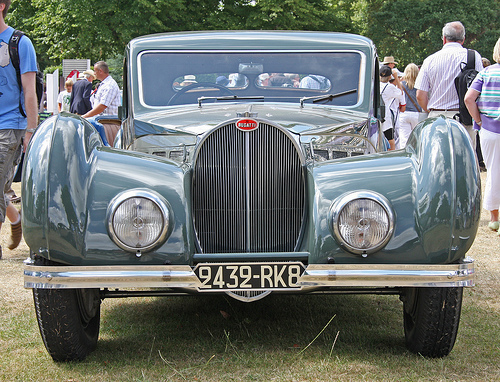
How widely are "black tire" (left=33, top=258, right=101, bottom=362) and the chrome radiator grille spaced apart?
72 cm

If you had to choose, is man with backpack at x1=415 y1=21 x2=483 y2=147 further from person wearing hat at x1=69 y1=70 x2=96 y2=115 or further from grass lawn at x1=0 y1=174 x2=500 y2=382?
person wearing hat at x1=69 y1=70 x2=96 y2=115

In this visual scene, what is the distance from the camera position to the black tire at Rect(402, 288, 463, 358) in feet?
10.7

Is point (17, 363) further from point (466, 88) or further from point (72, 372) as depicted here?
point (466, 88)

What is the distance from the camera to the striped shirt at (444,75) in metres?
7.54

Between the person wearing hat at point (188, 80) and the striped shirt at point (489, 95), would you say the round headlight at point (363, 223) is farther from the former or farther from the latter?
the striped shirt at point (489, 95)

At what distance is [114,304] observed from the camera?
4656mm

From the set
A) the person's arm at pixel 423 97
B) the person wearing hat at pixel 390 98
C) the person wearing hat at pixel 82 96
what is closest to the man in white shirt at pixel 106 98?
the person wearing hat at pixel 82 96

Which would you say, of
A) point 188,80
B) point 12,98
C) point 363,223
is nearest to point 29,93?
point 12,98

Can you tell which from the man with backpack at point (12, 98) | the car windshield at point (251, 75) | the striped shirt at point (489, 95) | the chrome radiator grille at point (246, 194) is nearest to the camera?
the chrome radiator grille at point (246, 194)

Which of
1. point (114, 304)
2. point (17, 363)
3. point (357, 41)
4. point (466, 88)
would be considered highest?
point (357, 41)

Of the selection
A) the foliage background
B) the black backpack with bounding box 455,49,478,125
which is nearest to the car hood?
the black backpack with bounding box 455,49,478,125

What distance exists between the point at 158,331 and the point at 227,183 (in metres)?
1.11

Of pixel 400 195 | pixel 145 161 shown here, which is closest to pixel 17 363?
pixel 145 161

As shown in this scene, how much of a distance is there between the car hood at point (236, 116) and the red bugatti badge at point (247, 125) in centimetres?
31
